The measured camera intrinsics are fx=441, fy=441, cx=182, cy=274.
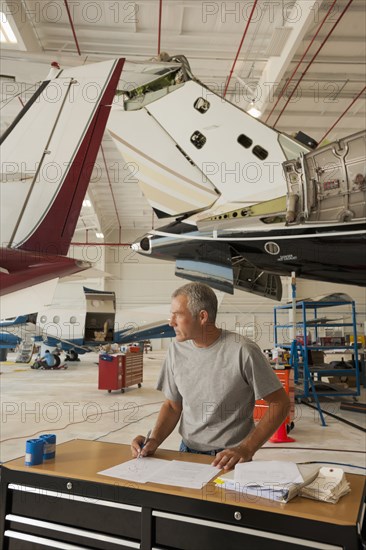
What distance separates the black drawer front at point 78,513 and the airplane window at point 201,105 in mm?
6137

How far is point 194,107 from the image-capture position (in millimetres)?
7004

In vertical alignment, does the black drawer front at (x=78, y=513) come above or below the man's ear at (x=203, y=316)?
below

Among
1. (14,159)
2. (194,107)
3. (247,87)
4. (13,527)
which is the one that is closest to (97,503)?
(13,527)

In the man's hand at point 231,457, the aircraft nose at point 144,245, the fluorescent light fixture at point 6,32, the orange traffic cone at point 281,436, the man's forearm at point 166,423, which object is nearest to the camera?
the man's hand at point 231,457

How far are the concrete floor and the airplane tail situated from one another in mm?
2917

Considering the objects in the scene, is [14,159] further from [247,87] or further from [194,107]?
[247,87]

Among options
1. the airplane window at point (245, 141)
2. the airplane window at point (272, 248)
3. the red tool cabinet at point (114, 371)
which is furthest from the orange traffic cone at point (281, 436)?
the red tool cabinet at point (114, 371)

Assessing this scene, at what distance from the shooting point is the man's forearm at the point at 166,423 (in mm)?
2615

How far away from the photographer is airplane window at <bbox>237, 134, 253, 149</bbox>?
6547 millimetres

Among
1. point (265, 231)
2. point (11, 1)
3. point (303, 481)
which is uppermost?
point (11, 1)

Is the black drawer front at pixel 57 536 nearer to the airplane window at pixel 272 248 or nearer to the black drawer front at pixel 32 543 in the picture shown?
the black drawer front at pixel 32 543

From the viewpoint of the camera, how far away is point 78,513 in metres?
1.98

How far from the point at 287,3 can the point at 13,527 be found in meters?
10.4

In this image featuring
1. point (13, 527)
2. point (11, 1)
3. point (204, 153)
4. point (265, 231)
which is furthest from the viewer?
point (11, 1)
